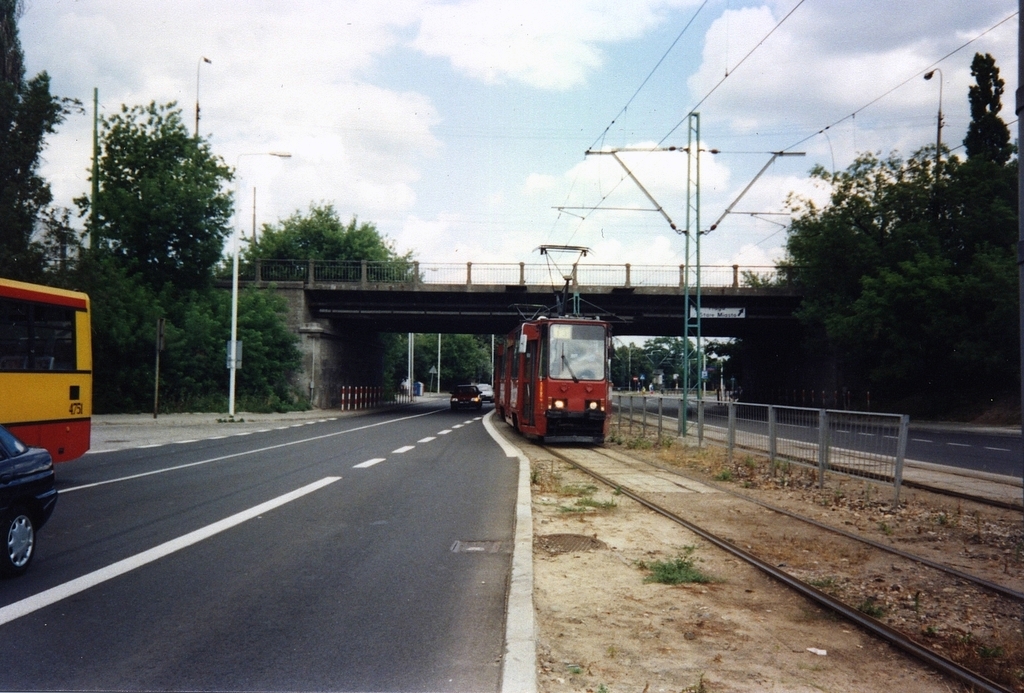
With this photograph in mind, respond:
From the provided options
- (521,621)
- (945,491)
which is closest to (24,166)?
(945,491)

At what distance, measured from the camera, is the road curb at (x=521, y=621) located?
14.5ft

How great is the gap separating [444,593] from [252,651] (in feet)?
5.62

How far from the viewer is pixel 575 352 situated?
73.8 feet

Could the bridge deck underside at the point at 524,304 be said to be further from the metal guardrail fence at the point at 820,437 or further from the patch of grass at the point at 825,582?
the patch of grass at the point at 825,582

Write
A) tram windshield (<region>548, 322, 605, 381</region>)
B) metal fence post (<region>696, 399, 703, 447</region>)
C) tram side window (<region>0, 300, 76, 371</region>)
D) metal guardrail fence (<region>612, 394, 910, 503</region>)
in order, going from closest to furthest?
1. metal guardrail fence (<region>612, 394, 910, 503</region>)
2. tram side window (<region>0, 300, 76, 371</region>)
3. metal fence post (<region>696, 399, 703, 447</region>)
4. tram windshield (<region>548, 322, 605, 381</region>)

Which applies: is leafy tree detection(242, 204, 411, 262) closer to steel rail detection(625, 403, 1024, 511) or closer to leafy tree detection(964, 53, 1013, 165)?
leafy tree detection(964, 53, 1013, 165)

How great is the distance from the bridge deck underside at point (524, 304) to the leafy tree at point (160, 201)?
18.3 ft

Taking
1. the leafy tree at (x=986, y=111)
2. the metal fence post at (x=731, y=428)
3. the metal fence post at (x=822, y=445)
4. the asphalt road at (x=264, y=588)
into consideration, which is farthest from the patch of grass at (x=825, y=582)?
the leafy tree at (x=986, y=111)

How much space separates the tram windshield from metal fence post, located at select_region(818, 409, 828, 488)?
363 inches

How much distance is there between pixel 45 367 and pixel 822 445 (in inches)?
449

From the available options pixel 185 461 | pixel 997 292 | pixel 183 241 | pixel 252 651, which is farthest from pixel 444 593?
pixel 183 241

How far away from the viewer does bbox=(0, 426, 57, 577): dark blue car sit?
6707mm

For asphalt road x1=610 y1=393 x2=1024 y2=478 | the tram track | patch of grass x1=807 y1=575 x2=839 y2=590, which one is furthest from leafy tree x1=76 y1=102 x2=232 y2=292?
patch of grass x1=807 y1=575 x2=839 y2=590

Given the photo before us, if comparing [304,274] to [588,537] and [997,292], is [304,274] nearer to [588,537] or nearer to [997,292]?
[997,292]
